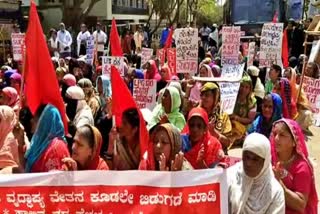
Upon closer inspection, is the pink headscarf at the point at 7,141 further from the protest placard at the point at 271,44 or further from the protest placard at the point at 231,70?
the protest placard at the point at 271,44

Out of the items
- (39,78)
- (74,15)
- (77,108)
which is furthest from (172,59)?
(74,15)

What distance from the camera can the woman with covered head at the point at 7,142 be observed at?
4.43 metres

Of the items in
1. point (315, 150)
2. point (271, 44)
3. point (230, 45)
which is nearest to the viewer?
point (315, 150)

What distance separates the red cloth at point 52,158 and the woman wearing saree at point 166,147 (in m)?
0.60

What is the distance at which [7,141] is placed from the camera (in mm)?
4523

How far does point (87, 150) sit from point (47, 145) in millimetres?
347

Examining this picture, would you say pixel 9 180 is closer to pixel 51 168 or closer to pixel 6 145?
pixel 51 168

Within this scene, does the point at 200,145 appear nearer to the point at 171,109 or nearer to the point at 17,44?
the point at 171,109

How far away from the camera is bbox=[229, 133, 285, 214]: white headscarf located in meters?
3.32

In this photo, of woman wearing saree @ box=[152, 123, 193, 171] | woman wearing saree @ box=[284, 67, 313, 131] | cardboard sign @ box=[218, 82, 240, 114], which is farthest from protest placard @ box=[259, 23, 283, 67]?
woman wearing saree @ box=[152, 123, 193, 171]

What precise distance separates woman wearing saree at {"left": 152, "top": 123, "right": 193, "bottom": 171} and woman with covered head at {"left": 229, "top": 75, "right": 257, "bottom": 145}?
4.62 m

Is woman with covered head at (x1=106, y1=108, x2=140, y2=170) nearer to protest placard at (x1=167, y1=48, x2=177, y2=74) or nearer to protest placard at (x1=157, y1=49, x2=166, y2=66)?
protest placard at (x1=167, y1=48, x2=177, y2=74)

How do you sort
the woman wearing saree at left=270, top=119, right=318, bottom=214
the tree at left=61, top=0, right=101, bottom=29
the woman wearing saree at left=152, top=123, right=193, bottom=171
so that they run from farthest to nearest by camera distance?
the tree at left=61, top=0, right=101, bottom=29 → the woman wearing saree at left=152, top=123, right=193, bottom=171 → the woman wearing saree at left=270, top=119, right=318, bottom=214

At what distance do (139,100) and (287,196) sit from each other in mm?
3930
